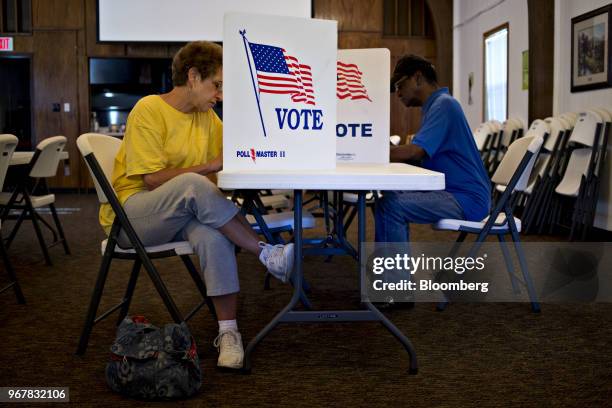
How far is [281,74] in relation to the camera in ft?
7.34

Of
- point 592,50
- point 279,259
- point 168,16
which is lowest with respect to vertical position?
point 279,259

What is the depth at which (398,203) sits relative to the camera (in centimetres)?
306

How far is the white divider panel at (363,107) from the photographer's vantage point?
307 cm

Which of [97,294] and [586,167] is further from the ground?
[586,167]

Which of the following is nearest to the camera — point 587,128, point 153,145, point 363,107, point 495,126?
point 153,145

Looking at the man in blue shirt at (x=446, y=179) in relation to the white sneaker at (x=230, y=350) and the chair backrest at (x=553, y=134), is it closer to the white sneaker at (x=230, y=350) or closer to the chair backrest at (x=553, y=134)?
the white sneaker at (x=230, y=350)

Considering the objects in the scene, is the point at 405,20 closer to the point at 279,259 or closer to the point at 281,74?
the point at 281,74

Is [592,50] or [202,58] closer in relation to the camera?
[202,58]

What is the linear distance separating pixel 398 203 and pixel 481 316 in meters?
0.59

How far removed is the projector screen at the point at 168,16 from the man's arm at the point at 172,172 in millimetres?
7722

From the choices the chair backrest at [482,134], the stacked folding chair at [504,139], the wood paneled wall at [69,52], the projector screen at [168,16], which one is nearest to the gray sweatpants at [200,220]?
the stacked folding chair at [504,139]

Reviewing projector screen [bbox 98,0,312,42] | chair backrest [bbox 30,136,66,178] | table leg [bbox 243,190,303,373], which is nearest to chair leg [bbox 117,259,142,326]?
table leg [bbox 243,190,303,373]

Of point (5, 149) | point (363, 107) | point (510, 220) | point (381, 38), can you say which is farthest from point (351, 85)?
point (381, 38)

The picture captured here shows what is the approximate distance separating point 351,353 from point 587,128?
3593 mm
